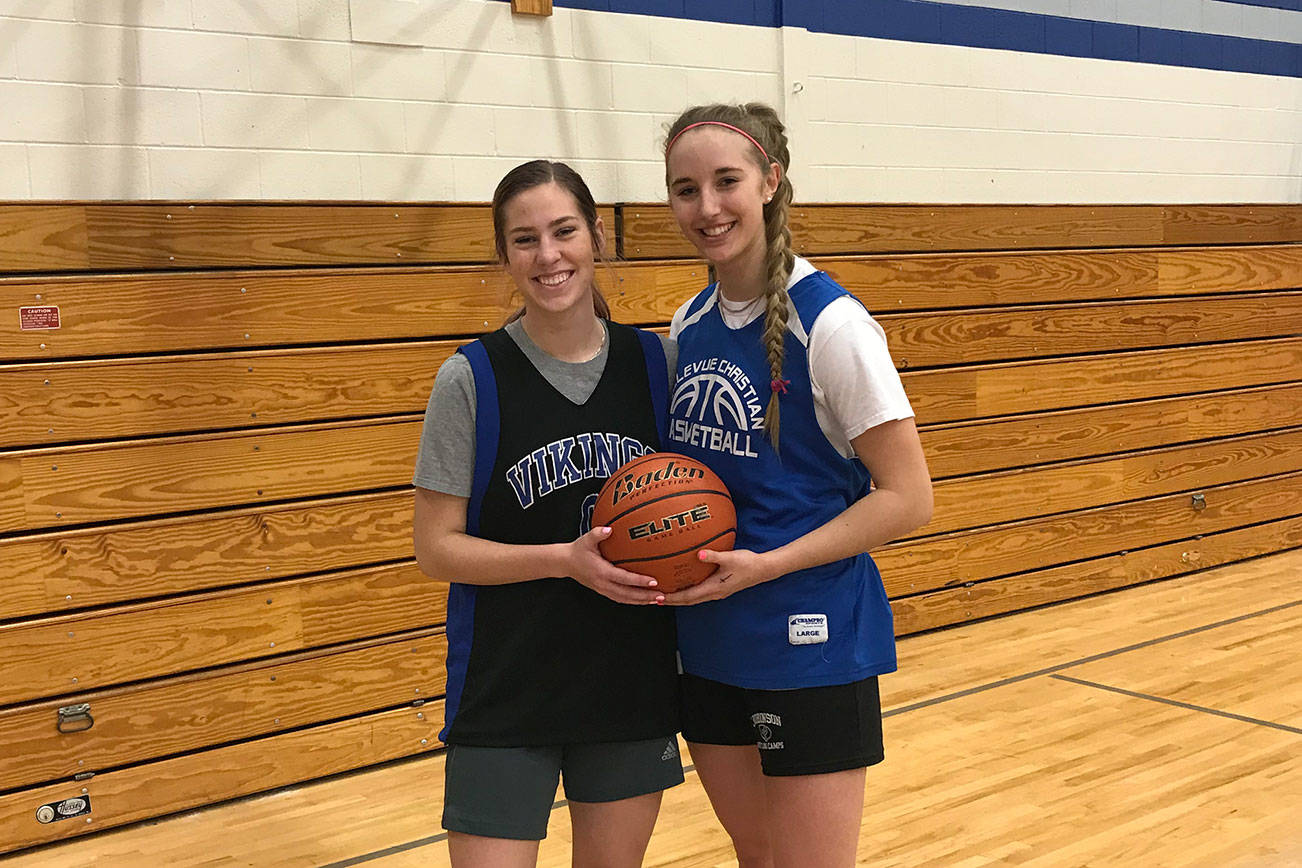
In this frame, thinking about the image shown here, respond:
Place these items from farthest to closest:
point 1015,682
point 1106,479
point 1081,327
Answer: point 1106,479, point 1081,327, point 1015,682

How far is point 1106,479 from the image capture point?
552 cm

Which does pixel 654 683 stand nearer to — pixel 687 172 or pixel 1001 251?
pixel 687 172

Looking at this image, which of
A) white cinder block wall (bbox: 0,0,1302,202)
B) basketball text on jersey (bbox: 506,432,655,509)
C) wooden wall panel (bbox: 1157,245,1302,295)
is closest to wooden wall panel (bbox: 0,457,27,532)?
white cinder block wall (bbox: 0,0,1302,202)

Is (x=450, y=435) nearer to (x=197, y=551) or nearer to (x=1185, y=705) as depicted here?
(x=197, y=551)

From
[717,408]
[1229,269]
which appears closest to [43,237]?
[717,408]

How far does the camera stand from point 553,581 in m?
1.76

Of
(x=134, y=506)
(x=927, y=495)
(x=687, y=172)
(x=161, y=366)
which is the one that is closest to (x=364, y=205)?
(x=161, y=366)

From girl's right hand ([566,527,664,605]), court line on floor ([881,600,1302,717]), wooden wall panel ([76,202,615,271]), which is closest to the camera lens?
girl's right hand ([566,527,664,605])

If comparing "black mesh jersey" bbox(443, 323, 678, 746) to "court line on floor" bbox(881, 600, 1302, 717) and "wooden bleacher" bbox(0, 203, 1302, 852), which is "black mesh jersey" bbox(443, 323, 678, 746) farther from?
"court line on floor" bbox(881, 600, 1302, 717)

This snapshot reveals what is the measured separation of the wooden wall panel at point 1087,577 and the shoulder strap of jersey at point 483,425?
336 centimetres

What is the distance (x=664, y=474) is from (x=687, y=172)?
44 centimetres

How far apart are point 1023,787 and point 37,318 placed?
2855 mm

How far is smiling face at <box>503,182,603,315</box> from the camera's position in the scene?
1753mm

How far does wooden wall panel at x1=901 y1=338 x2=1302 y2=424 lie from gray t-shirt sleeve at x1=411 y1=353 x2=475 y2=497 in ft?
10.9
